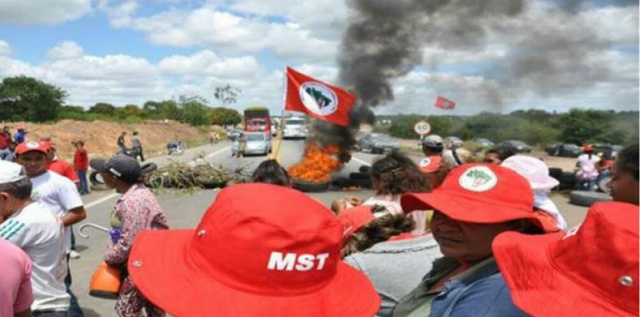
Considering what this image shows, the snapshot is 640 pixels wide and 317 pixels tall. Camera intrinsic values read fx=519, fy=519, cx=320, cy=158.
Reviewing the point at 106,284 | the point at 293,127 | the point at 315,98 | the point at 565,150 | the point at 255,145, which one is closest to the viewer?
the point at 106,284

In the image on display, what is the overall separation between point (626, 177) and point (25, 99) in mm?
72562

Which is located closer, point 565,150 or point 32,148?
point 32,148

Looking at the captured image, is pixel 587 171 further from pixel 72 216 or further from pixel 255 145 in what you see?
pixel 255 145

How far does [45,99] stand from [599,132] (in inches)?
2473

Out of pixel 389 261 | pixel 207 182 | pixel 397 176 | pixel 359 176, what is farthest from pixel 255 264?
pixel 207 182

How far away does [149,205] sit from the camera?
371 cm

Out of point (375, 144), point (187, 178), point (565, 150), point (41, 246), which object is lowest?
point (565, 150)

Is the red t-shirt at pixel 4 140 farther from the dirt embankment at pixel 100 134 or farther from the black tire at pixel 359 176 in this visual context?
the dirt embankment at pixel 100 134

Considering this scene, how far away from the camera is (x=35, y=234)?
3004 millimetres

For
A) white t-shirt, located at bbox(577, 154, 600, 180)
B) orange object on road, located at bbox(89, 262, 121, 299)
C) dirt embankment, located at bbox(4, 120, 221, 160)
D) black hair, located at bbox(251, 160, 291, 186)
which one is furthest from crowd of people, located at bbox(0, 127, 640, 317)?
dirt embankment, located at bbox(4, 120, 221, 160)

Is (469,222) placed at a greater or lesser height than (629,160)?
lesser

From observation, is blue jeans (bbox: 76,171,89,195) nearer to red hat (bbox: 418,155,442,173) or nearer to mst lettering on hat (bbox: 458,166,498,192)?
red hat (bbox: 418,155,442,173)

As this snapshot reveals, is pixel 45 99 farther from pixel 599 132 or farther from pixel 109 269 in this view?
pixel 109 269

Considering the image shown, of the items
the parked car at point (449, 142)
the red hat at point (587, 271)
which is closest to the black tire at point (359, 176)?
the parked car at point (449, 142)
